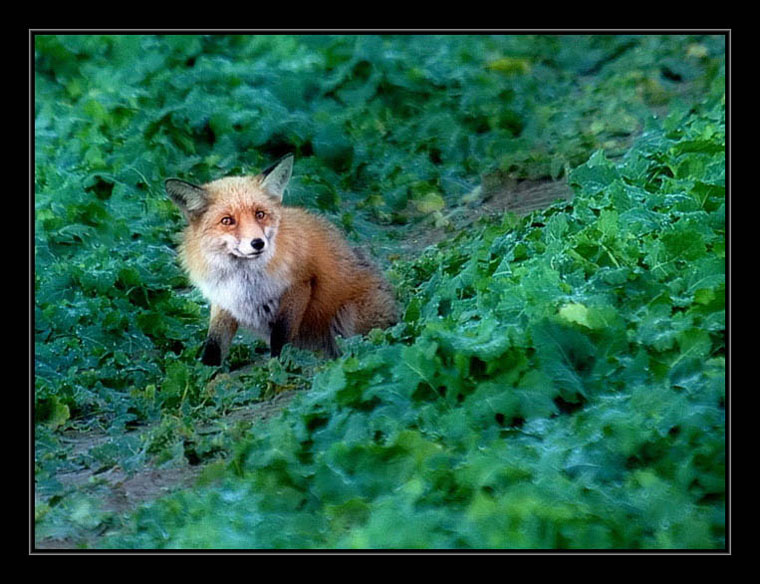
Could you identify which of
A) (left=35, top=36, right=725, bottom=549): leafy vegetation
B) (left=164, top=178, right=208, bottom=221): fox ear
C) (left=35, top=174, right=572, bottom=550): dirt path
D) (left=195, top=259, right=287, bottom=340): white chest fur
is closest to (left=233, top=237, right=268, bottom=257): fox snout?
(left=195, top=259, right=287, bottom=340): white chest fur

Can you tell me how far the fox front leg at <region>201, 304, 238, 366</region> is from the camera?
7.69 m

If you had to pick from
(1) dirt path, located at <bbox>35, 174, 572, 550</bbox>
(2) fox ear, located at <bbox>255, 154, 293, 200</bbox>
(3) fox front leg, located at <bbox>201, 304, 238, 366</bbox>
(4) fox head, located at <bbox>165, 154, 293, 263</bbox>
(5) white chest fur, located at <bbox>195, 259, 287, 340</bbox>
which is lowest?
(1) dirt path, located at <bbox>35, 174, 572, 550</bbox>

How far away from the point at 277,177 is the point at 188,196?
0.57 m

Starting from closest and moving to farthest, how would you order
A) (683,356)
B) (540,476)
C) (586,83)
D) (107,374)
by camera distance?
(540,476) < (683,356) < (107,374) < (586,83)

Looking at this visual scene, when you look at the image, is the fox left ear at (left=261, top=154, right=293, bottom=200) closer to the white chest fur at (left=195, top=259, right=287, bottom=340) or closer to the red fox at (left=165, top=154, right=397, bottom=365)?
the red fox at (left=165, top=154, right=397, bottom=365)

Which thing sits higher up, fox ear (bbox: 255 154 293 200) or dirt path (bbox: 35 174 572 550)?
fox ear (bbox: 255 154 293 200)

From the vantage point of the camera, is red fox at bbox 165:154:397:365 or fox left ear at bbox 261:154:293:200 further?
fox left ear at bbox 261:154:293:200

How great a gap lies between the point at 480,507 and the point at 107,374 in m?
3.36

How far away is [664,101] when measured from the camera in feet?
40.1

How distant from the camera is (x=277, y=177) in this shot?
7711 mm
